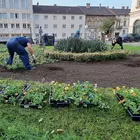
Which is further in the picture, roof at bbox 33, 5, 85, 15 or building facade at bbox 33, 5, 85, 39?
→ roof at bbox 33, 5, 85, 15

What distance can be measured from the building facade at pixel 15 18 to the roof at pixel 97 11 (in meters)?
16.3

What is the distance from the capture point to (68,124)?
2223 mm

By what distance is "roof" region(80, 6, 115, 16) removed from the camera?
45253 mm

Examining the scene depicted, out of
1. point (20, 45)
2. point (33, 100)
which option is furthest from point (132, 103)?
point (20, 45)

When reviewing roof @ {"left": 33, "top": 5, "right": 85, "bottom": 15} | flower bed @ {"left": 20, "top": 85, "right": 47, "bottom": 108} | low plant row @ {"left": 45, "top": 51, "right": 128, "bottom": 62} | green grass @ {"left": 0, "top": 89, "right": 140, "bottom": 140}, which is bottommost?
green grass @ {"left": 0, "top": 89, "right": 140, "bottom": 140}

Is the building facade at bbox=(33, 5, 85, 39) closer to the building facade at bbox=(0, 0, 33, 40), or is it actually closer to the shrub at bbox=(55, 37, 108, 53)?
the building facade at bbox=(0, 0, 33, 40)

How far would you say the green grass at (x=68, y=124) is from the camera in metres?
1.85

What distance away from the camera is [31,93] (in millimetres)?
2857

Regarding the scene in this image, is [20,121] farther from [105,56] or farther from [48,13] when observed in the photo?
[48,13]

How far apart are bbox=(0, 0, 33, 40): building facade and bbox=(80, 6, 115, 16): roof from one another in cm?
1629

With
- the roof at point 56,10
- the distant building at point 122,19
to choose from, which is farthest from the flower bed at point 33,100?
the distant building at point 122,19

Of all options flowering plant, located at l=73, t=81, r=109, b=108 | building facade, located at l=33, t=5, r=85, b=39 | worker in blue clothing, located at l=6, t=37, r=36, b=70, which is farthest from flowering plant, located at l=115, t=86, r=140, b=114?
building facade, located at l=33, t=5, r=85, b=39

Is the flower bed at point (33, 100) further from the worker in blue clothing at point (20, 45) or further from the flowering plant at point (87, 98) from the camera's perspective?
the worker in blue clothing at point (20, 45)

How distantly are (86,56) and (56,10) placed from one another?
40.6 m
